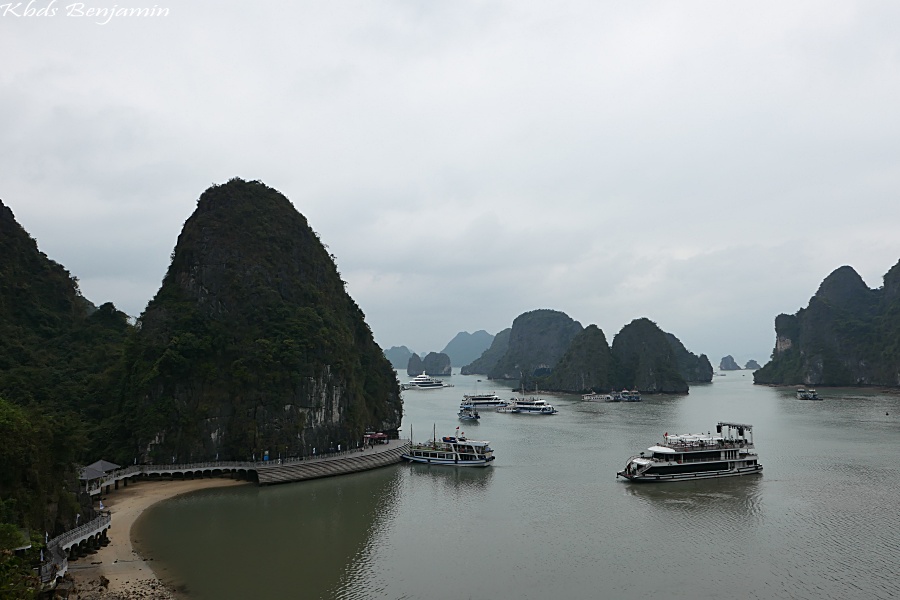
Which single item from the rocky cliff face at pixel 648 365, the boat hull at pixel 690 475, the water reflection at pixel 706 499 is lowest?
the water reflection at pixel 706 499

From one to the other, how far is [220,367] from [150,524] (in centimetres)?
2115

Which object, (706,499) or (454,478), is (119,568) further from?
(706,499)

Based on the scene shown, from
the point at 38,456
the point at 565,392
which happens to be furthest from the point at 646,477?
the point at 565,392

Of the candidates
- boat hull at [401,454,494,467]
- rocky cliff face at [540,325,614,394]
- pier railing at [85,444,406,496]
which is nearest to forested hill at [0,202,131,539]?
pier railing at [85,444,406,496]

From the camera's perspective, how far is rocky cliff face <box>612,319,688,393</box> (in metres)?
184

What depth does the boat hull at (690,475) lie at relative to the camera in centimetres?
5512

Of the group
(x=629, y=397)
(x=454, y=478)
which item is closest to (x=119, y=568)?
(x=454, y=478)

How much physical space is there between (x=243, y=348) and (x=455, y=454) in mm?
25977

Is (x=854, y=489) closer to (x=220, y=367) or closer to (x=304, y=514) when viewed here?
(x=304, y=514)

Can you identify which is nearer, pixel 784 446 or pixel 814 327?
pixel 784 446

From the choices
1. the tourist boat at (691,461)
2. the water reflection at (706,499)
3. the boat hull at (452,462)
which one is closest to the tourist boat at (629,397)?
the tourist boat at (691,461)

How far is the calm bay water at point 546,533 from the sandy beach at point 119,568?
115 centimetres

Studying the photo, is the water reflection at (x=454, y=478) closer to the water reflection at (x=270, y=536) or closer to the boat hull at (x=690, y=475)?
the water reflection at (x=270, y=536)

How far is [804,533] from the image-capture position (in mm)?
39469
